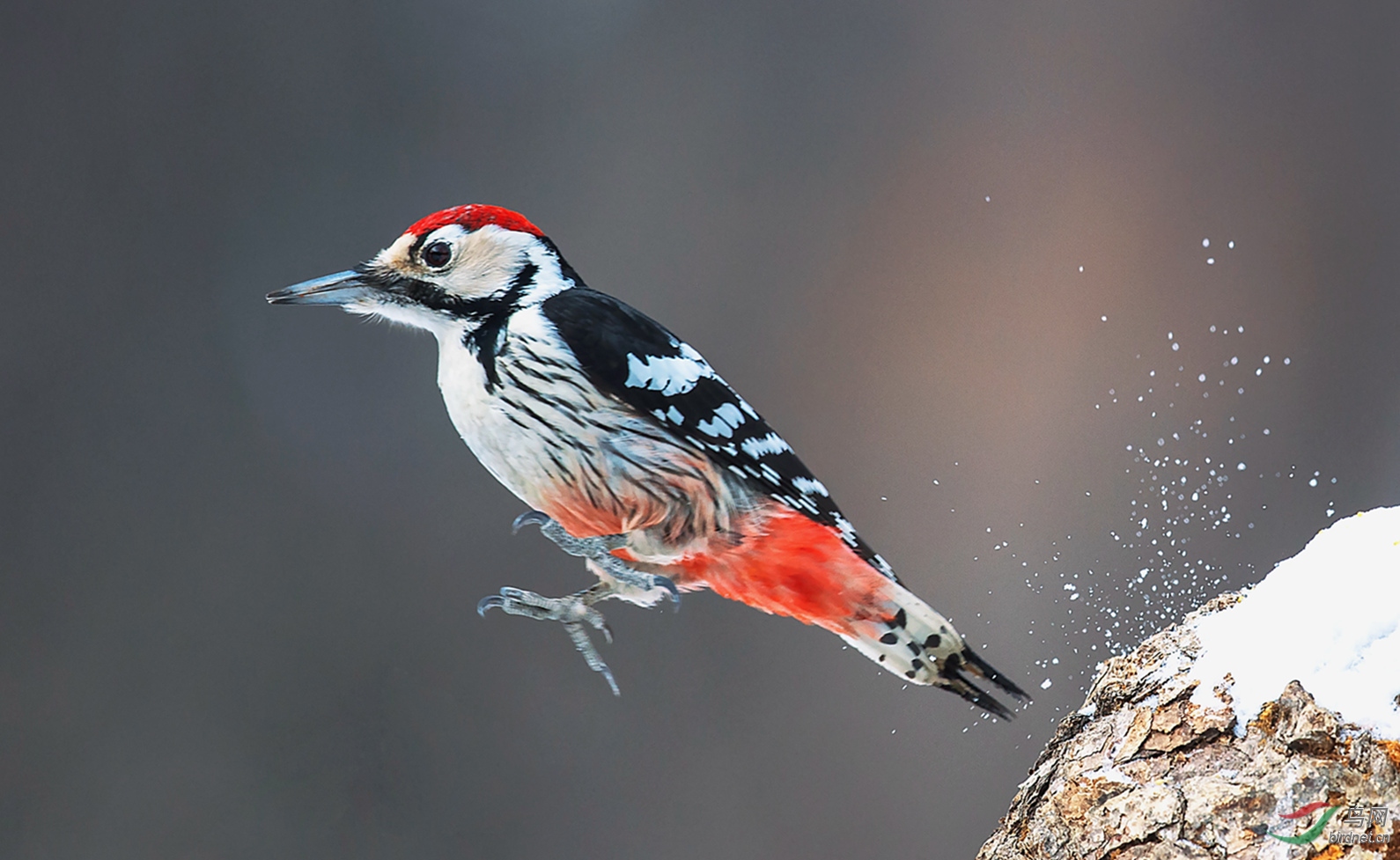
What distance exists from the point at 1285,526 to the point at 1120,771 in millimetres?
604

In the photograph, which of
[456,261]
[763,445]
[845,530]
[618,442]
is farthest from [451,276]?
[845,530]

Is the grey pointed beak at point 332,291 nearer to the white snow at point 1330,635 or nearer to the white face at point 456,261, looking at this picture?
the white face at point 456,261

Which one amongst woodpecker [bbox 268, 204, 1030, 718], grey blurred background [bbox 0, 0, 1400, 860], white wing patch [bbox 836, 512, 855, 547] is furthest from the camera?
grey blurred background [bbox 0, 0, 1400, 860]

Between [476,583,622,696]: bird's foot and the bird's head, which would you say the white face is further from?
[476,583,622,696]: bird's foot

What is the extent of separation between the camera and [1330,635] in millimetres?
792

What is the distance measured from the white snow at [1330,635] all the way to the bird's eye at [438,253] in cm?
76

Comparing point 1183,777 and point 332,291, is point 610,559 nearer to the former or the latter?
point 332,291

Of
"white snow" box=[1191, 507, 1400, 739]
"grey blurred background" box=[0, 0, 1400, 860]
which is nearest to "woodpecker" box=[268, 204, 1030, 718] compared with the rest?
"grey blurred background" box=[0, 0, 1400, 860]

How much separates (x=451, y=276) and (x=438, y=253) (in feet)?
0.08

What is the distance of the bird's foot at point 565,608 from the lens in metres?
1.15

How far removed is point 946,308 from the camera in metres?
1.26

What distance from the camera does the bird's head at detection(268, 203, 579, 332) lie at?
3.36ft

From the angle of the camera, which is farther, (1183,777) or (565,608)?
(565,608)

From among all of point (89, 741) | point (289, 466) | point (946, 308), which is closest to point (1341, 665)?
point (946, 308)
